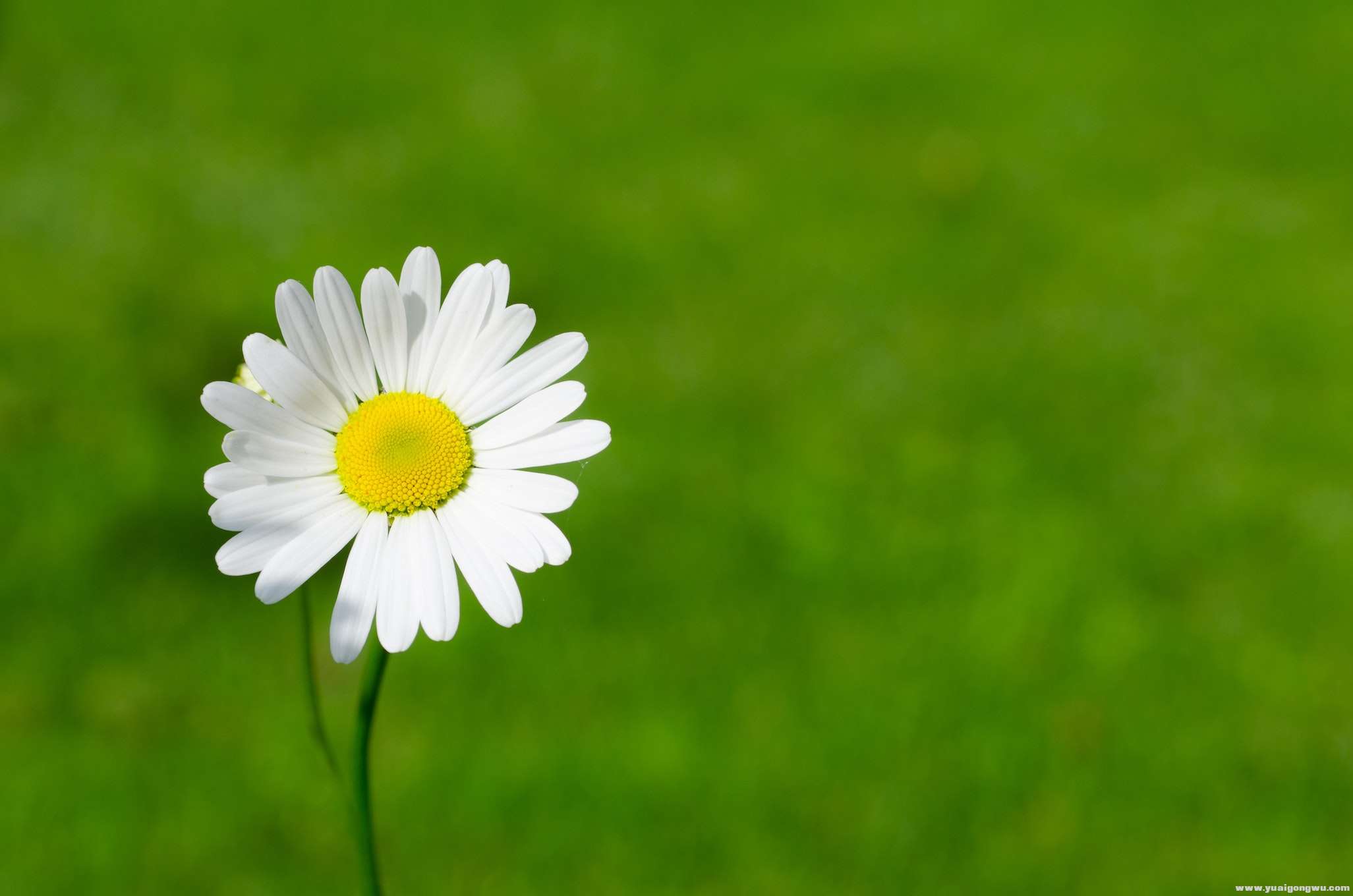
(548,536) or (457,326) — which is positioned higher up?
(457,326)

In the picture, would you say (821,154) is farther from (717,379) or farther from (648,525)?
(648,525)

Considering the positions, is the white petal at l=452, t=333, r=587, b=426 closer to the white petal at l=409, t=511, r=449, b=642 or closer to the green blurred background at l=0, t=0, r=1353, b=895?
the white petal at l=409, t=511, r=449, b=642

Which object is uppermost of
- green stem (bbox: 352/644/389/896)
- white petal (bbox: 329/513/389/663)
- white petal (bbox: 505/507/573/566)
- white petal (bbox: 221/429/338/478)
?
white petal (bbox: 221/429/338/478)

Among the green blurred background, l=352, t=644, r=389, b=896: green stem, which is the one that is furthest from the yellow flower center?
the green blurred background

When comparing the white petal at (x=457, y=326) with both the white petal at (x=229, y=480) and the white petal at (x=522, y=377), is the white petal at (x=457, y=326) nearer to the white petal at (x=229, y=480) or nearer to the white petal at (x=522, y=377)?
the white petal at (x=522, y=377)

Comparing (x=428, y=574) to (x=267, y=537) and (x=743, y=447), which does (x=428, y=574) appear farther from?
(x=743, y=447)

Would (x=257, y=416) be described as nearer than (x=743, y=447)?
Yes

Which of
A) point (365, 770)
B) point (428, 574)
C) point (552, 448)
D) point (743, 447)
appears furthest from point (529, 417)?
point (743, 447)
